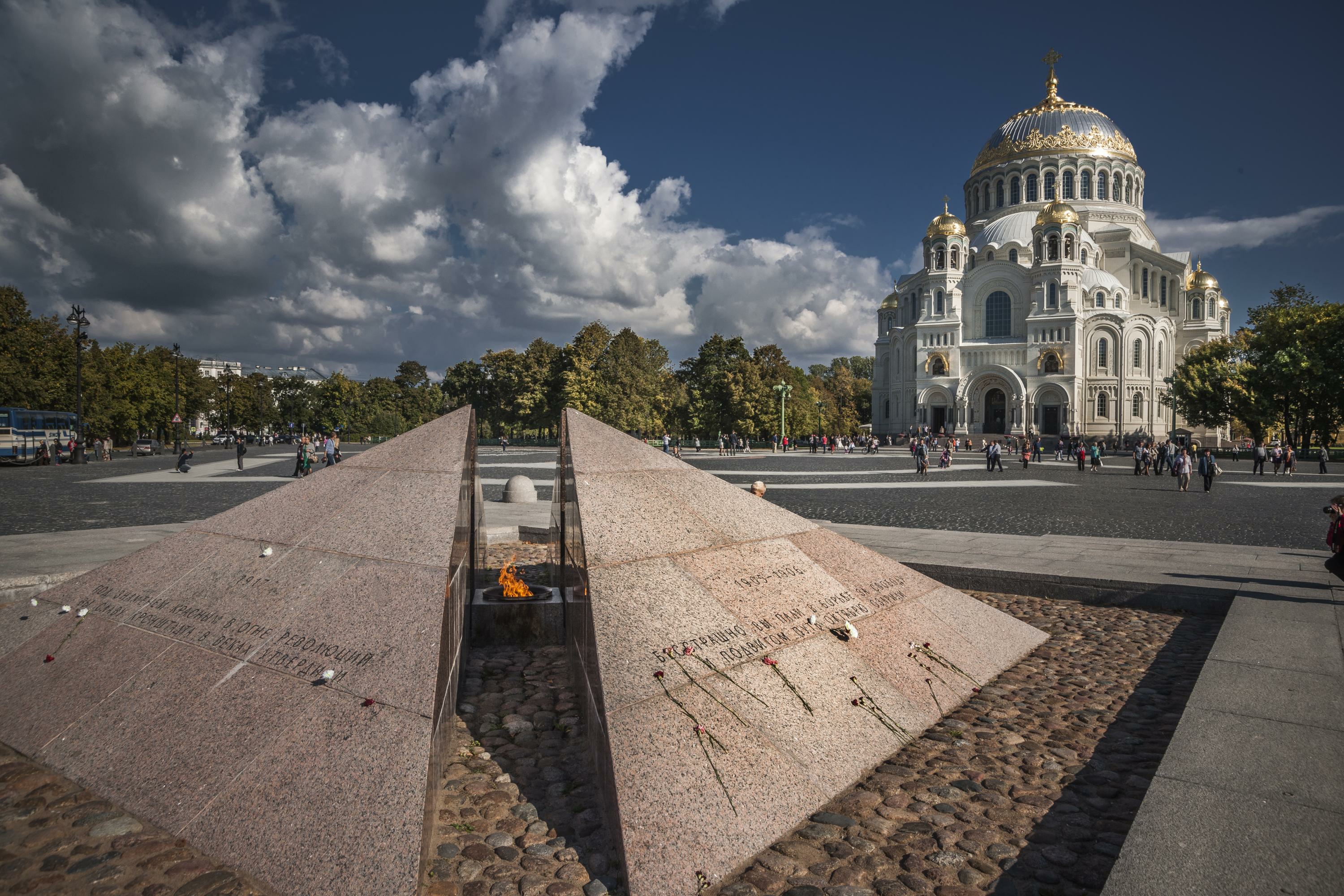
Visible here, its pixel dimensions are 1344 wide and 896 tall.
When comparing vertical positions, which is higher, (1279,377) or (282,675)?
(1279,377)

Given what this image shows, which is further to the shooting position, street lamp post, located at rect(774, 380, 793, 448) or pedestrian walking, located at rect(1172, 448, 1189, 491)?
street lamp post, located at rect(774, 380, 793, 448)

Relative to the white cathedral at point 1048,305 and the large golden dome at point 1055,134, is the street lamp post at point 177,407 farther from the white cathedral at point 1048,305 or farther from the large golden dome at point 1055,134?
the large golden dome at point 1055,134

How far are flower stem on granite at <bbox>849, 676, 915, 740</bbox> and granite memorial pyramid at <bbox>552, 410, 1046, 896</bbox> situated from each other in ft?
0.04

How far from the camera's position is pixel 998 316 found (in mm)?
74688

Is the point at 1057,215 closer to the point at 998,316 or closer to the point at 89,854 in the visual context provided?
the point at 998,316

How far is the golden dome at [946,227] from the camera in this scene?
245ft

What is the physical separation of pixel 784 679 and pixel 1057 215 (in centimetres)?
7826

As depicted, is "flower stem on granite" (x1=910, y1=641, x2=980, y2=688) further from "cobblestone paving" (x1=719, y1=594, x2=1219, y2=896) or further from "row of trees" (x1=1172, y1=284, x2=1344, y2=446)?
"row of trees" (x1=1172, y1=284, x2=1344, y2=446)

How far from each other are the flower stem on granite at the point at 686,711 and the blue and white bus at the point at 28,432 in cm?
4263

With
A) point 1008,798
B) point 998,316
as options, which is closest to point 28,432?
point 1008,798

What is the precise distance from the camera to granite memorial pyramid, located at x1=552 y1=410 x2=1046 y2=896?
126 inches

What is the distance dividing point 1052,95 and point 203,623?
100171mm

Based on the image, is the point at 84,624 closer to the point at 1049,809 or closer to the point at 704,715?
the point at 704,715

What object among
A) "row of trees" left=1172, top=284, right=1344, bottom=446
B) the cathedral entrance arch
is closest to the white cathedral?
the cathedral entrance arch
